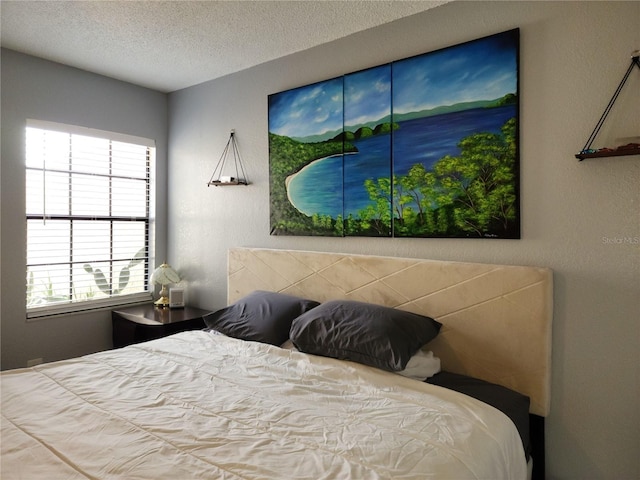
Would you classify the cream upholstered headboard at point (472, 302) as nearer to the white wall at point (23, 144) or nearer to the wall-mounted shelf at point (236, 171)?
the wall-mounted shelf at point (236, 171)

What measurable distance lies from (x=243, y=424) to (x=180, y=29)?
7.83 ft

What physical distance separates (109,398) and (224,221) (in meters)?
1.95

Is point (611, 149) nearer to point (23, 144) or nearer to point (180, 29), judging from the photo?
point (180, 29)

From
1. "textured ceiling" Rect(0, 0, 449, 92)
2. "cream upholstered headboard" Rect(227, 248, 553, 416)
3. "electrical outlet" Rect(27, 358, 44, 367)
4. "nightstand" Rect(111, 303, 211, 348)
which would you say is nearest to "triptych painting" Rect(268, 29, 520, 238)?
"cream upholstered headboard" Rect(227, 248, 553, 416)

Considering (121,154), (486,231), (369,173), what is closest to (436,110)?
(369,173)

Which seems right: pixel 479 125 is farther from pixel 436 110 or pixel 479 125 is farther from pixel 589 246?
pixel 589 246

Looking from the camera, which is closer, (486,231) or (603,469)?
(603,469)

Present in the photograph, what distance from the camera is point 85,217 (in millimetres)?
3471

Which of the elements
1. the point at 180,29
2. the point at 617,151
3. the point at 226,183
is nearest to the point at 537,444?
the point at 617,151

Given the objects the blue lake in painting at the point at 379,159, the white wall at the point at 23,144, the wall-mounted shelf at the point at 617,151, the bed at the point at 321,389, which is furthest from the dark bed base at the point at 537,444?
the white wall at the point at 23,144

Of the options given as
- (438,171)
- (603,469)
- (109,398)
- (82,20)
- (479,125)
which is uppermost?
(82,20)

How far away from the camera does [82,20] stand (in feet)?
8.30

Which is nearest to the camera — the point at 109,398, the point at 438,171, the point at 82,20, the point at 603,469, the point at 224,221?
the point at 109,398

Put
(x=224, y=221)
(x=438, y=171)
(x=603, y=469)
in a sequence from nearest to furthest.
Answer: (x=603, y=469)
(x=438, y=171)
(x=224, y=221)
